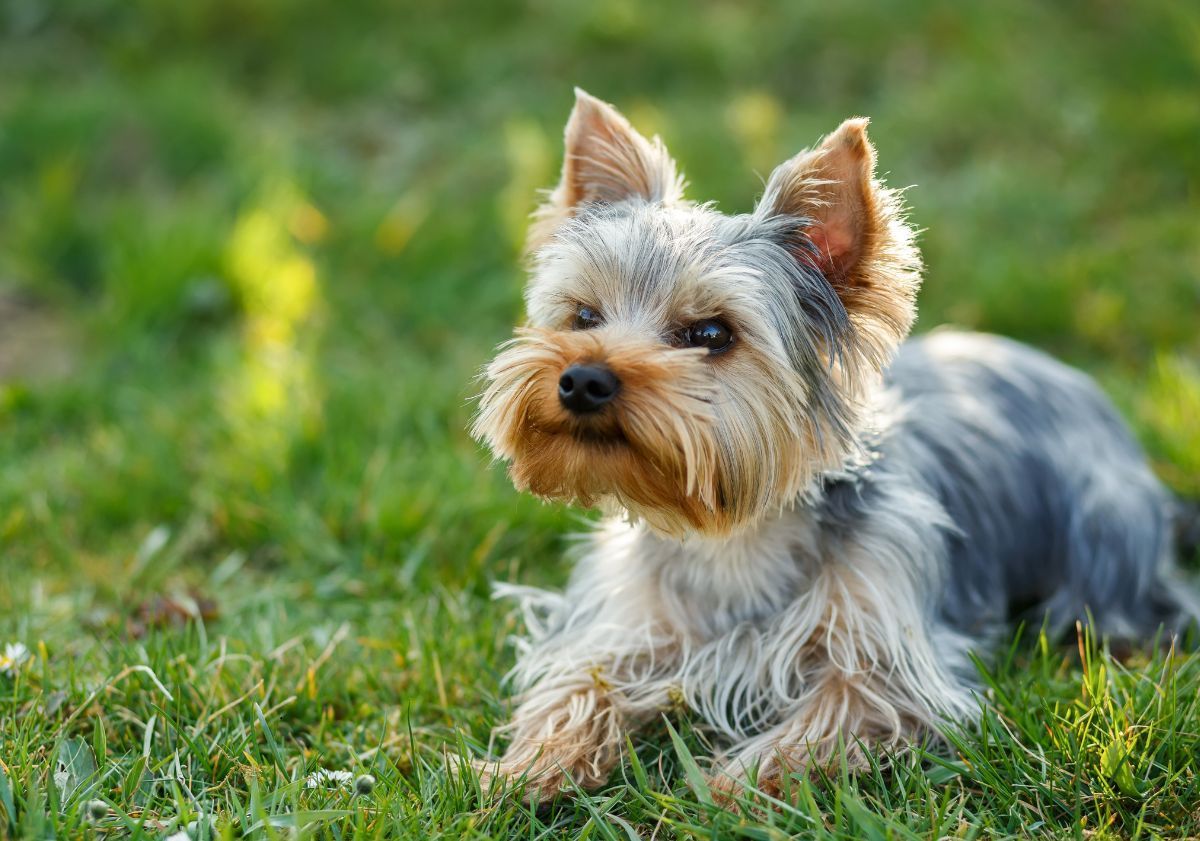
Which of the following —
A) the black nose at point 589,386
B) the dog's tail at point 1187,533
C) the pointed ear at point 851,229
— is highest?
the pointed ear at point 851,229

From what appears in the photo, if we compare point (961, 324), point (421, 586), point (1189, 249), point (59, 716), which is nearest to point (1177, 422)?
point (961, 324)

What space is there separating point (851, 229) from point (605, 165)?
0.79 m

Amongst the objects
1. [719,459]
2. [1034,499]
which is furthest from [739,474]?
[1034,499]

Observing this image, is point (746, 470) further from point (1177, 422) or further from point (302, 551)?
point (1177, 422)

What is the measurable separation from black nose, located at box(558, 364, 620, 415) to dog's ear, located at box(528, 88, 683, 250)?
844 millimetres

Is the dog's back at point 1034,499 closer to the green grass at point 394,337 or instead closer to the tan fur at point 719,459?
the green grass at point 394,337

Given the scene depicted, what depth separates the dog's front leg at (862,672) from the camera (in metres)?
3.04

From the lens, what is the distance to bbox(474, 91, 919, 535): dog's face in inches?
111

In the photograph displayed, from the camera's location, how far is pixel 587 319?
321 cm

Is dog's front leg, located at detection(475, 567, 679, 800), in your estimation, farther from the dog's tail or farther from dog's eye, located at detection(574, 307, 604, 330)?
the dog's tail

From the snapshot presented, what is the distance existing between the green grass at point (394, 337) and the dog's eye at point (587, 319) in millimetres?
1097

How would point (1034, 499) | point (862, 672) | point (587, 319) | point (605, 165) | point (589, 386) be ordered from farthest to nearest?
point (1034, 499) → point (605, 165) → point (587, 319) → point (862, 672) → point (589, 386)

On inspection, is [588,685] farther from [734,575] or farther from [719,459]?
[719,459]

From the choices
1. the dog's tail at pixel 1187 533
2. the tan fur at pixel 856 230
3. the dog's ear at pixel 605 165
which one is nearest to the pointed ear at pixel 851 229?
the tan fur at pixel 856 230
